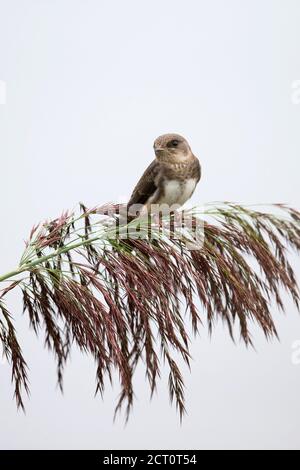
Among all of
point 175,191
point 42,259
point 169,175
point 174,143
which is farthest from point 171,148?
point 42,259

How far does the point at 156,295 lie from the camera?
348 centimetres

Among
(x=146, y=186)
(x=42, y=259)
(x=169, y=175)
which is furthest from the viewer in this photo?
(x=146, y=186)

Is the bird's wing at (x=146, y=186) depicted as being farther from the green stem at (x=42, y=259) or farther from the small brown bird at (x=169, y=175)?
the green stem at (x=42, y=259)

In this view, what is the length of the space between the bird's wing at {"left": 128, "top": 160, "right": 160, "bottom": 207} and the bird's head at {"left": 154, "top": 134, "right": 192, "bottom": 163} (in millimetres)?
94

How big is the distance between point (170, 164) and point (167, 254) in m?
1.48

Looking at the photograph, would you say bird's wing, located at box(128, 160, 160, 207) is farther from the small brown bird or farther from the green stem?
the green stem

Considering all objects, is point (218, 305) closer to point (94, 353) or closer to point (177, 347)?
point (177, 347)

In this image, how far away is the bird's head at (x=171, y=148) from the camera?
491cm

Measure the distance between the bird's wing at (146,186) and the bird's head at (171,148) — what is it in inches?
3.7

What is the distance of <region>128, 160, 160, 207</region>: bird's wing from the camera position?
4996 millimetres

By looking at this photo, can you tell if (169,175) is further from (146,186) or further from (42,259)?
(42,259)

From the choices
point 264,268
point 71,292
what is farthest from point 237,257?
point 71,292

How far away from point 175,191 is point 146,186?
0.24m

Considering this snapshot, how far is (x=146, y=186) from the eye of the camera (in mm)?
5023
